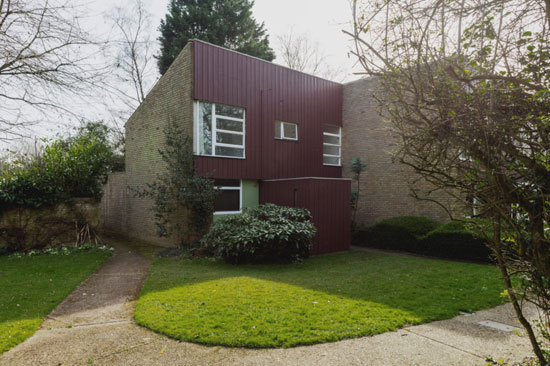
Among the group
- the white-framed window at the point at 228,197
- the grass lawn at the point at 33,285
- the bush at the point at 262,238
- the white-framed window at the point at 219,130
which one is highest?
the white-framed window at the point at 219,130

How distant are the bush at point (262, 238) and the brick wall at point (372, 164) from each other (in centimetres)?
542

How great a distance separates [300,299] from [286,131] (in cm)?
923

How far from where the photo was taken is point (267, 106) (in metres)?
13.2

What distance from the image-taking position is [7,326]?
4.57m

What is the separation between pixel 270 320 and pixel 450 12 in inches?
153

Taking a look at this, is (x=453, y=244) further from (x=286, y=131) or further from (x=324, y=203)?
(x=286, y=131)

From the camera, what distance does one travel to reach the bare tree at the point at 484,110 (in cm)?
246

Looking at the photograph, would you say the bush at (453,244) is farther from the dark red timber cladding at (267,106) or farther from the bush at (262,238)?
the dark red timber cladding at (267,106)

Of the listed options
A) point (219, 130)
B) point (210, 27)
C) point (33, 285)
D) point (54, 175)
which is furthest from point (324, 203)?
point (210, 27)

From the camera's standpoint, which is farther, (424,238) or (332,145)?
(332,145)

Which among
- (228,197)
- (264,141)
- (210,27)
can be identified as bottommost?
(228,197)

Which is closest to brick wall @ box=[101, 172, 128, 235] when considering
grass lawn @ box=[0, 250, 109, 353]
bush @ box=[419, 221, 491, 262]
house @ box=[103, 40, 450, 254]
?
house @ box=[103, 40, 450, 254]

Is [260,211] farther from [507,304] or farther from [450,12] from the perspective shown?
[450,12]

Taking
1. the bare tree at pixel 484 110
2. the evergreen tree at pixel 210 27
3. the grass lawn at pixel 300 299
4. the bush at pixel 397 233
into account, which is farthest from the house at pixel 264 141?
the evergreen tree at pixel 210 27
